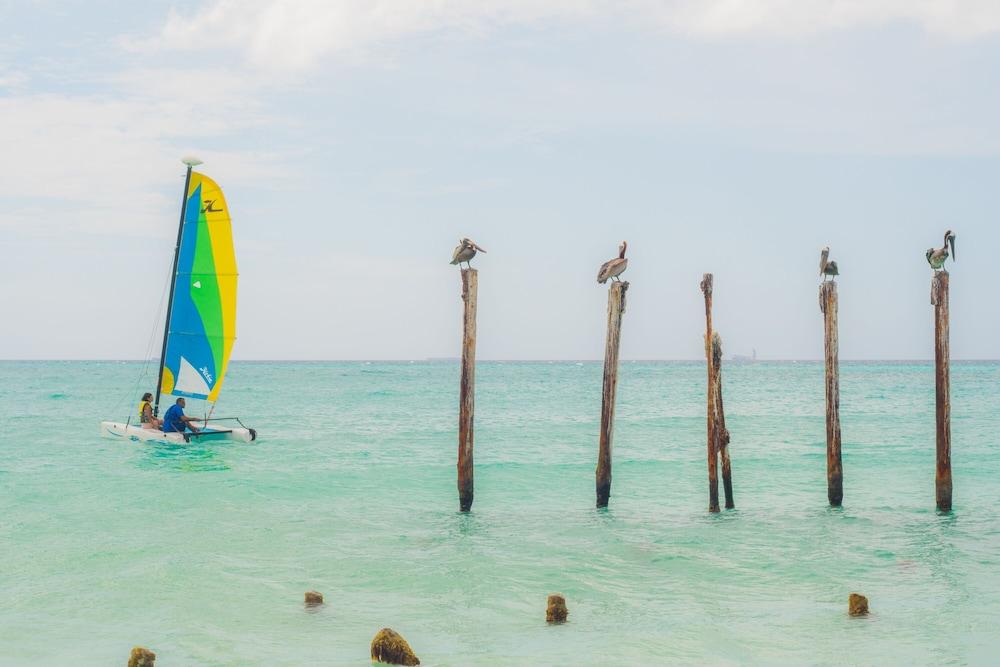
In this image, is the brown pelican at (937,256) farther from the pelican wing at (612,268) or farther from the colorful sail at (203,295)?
the colorful sail at (203,295)

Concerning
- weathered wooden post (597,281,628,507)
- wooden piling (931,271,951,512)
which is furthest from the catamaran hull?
wooden piling (931,271,951,512)

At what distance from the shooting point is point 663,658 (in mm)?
8148

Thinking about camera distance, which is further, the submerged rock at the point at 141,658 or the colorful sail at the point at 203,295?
the colorful sail at the point at 203,295

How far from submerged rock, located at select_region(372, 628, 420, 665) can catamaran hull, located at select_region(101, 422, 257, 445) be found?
16.0 m

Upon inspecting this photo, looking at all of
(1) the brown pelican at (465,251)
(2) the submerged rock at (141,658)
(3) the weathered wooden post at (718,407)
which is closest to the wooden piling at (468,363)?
(1) the brown pelican at (465,251)

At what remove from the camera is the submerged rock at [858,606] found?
912 centimetres

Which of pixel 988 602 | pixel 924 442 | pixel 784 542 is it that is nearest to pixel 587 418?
pixel 924 442

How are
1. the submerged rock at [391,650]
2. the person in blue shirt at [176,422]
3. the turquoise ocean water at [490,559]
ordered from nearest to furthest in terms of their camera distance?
the submerged rock at [391,650]
the turquoise ocean water at [490,559]
the person in blue shirt at [176,422]

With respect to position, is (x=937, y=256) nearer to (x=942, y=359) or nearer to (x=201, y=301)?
(x=942, y=359)

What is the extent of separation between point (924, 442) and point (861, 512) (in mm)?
14831

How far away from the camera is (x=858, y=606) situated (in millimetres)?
9133

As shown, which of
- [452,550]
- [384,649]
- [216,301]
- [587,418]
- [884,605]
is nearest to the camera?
[384,649]

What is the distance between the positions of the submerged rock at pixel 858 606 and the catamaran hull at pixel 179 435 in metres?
17.4

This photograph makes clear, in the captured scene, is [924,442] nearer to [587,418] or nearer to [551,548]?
[587,418]
